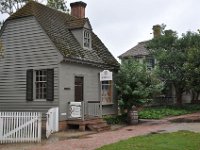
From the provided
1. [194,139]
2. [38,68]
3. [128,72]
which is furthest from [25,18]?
[194,139]

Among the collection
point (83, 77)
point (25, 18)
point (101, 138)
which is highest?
point (25, 18)

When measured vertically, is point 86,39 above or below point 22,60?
above

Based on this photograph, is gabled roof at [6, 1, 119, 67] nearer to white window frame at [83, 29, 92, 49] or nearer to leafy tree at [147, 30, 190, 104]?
white window frame at [83, 29, 92, 49]

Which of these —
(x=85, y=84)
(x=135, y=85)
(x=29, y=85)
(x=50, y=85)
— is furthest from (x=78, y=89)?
(x=135, y=85)

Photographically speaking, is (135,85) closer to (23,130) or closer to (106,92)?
(106,92)

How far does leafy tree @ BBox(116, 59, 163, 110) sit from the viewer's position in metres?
24.0

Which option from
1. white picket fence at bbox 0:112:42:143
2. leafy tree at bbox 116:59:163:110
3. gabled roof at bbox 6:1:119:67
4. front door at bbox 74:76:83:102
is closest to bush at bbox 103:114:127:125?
leafy tree at bbox 116:59:163:110

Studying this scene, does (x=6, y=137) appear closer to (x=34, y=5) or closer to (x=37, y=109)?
(x=37, y=109)

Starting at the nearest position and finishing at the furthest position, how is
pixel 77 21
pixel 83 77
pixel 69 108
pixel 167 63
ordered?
pixel 69 108 → pixel 83 77 → pixel 77 21 → pixel 167 63

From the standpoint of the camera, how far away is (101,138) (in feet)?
55.5

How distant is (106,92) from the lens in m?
25.5

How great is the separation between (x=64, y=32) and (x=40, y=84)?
3.89m

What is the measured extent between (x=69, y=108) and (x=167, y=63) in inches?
694

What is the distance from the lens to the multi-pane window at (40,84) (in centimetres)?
2148
